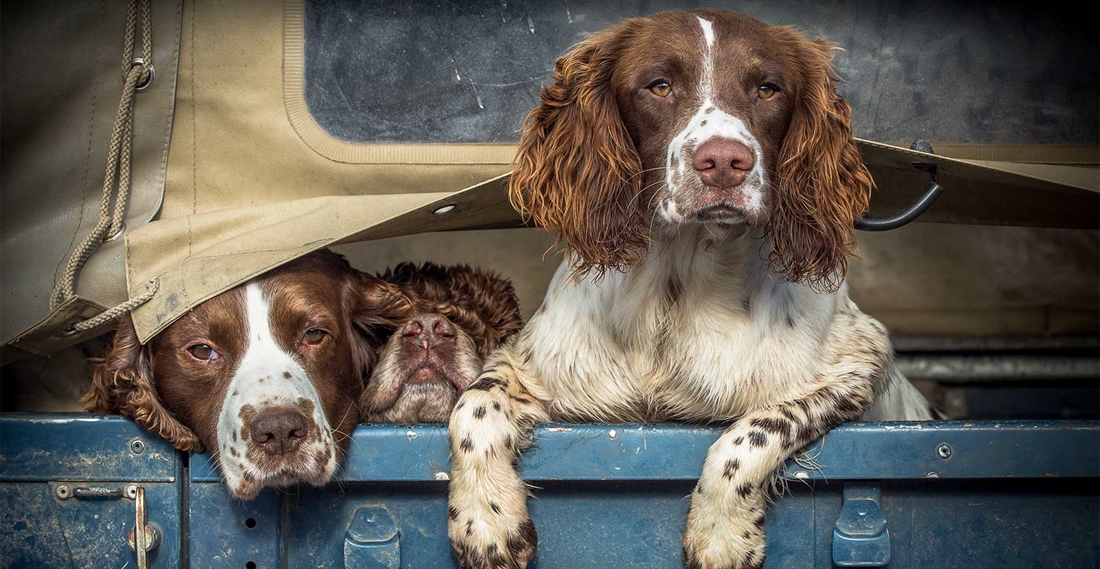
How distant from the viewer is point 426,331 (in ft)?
7.91

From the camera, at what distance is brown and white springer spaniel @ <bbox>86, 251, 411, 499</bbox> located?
1.95 meters

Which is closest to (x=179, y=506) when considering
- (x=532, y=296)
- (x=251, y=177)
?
(x=251, y=177)

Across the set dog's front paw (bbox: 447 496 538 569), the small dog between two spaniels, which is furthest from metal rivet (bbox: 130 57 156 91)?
dog's front paw (bbox: 447 496 538 569)

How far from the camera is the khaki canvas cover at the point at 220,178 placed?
6.96 ft

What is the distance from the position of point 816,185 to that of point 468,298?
994 mm

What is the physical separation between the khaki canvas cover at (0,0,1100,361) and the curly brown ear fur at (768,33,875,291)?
113mm

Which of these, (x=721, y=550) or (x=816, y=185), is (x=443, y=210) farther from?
(x=721, y=550)

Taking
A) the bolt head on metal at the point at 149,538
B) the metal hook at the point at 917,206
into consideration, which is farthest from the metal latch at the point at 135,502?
the metal hook at the point at 917,206

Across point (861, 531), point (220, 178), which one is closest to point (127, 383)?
point (220, 178)

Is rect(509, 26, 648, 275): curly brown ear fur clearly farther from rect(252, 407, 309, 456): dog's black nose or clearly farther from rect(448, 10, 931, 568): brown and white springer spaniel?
rect(252, 407, 309, 456): dog's black nose

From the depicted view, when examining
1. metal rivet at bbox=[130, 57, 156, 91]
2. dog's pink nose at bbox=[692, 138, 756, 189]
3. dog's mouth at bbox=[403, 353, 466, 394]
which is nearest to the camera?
dog's pink nose at bbox=[692, 138, 756, 189]

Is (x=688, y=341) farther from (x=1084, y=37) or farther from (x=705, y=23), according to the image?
(x=1084, y=37)

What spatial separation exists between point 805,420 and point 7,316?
1699 mm

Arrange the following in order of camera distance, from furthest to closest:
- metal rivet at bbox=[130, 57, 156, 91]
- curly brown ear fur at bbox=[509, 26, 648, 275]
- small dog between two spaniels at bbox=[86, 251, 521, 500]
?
Answer: metal rivet at bbox=[130, 57, 156, 91], curly brown ear fur at bbox=[509, 26, 648, 275], small dog between two spaniels at bbox=[86, 251, 521, 500]
